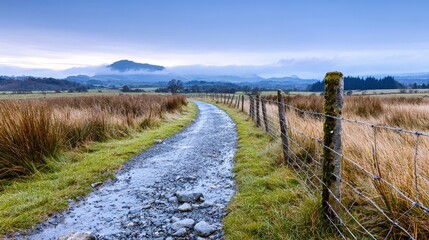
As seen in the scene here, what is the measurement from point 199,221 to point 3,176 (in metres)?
4.08

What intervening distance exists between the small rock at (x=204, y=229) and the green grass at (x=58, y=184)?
216 centimetres

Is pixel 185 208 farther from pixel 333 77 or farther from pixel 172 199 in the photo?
pixel 333 77

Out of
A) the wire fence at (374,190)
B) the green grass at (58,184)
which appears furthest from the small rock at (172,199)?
the wire fence at (374,190)

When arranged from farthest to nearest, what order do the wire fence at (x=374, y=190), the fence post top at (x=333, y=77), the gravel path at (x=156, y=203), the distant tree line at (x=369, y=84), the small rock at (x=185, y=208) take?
the distant tree line at (x=369, y=84), the small rock at (x=185, y=208), the gravel path at (x=156, y=203), the fence post top at (x=333, y=77), the wire fence at (x=374, y=190)

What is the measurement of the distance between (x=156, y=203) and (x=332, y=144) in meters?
2.95

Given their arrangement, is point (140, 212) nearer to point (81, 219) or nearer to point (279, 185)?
point (81, 219)

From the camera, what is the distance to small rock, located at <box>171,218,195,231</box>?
415 cm

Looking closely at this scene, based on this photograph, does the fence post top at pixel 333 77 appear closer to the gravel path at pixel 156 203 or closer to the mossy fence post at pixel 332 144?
the mossy fence post at pixel 332 144

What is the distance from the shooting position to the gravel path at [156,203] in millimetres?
4039

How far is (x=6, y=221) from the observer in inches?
157

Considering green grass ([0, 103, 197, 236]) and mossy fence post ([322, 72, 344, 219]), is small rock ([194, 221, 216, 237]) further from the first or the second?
green grass ([0, 103, 197, 236])

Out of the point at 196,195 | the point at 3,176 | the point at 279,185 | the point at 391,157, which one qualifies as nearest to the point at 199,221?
the point at 196,195

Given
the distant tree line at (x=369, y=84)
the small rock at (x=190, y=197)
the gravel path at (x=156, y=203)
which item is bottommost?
the gravel path at (x=156, y=203)

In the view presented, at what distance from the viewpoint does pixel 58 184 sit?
5695 mm
